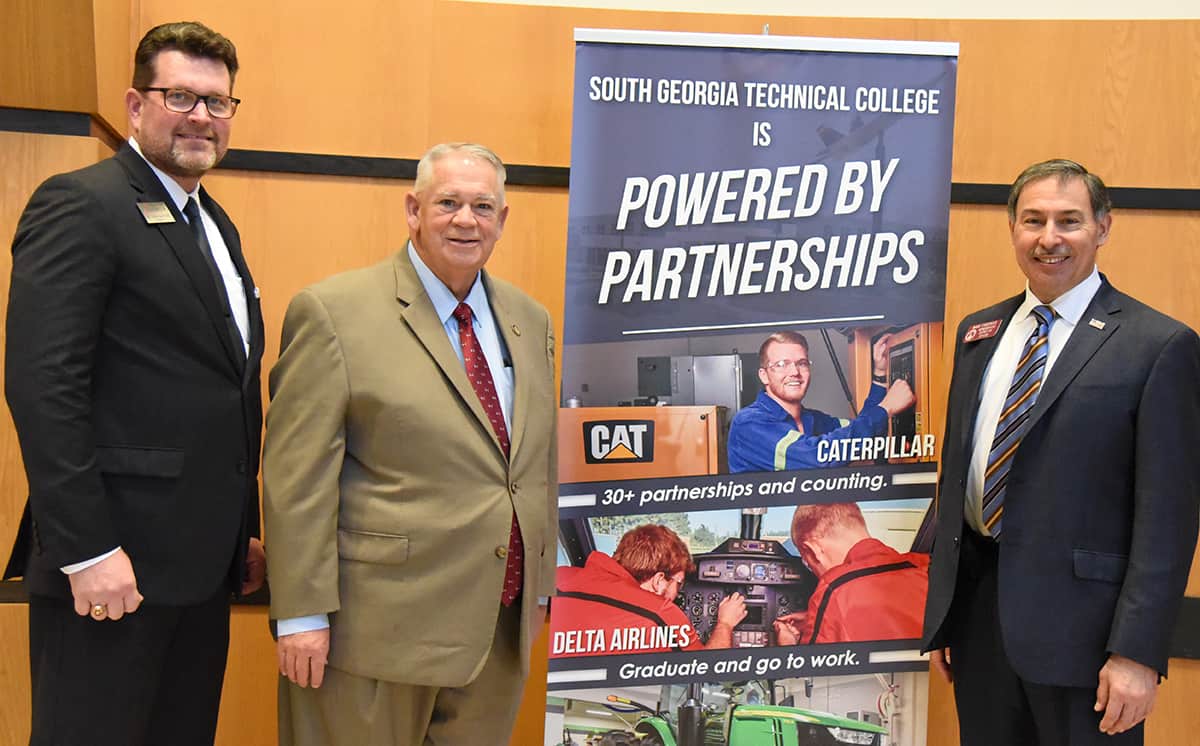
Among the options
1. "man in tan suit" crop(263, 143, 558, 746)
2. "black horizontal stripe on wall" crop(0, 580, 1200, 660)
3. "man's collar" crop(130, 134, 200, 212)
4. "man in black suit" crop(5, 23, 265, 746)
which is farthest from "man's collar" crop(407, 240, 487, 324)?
"black horizontal stripe on wall" crop(0, 580, 1200, 660)

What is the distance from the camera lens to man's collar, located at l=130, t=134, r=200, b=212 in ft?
6.50

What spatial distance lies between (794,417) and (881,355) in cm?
30

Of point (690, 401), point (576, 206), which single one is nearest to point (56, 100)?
point (576, 206)

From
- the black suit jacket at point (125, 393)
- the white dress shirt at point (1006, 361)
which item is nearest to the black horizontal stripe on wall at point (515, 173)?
the white dress shirt at point (1006, 361)

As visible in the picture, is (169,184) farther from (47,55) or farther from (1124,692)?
(1124,692)

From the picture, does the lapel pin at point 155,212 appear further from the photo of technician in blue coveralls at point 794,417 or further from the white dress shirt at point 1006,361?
the white dress shirt at point 1006,361

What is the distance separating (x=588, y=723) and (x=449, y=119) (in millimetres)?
1878

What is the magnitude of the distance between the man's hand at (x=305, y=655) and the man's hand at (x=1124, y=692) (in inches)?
65.6

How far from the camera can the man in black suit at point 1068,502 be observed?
211cm

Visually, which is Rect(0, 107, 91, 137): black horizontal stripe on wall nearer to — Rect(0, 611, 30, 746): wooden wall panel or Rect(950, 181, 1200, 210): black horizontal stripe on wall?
Rect(0, 611, 30, 746): wooden wall panel

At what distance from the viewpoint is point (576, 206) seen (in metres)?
Answer: 2.67

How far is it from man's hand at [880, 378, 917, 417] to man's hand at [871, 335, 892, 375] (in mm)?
50

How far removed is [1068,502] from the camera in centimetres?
218

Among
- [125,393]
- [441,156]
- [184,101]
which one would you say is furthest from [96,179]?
[441,156]
